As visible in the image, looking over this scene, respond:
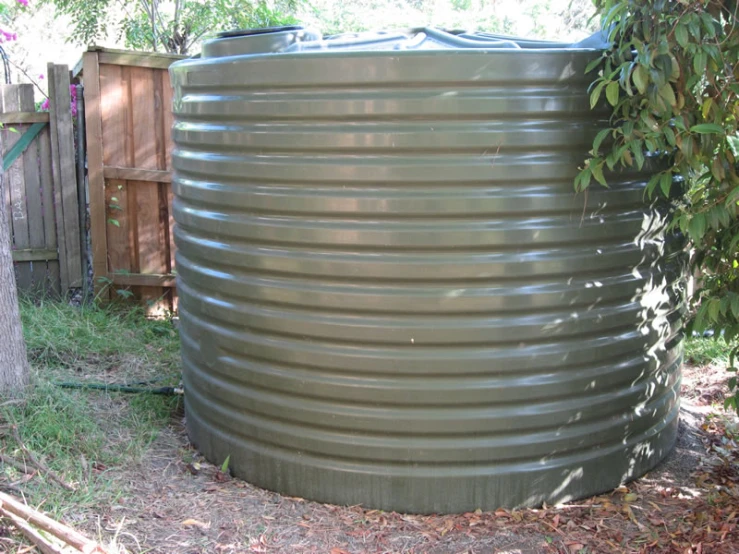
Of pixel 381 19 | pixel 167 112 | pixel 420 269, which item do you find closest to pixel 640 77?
pixel 420 269

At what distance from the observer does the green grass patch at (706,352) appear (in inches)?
193

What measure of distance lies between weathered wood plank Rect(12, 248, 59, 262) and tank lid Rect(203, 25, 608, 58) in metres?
2.95

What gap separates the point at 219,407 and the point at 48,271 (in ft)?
9.71

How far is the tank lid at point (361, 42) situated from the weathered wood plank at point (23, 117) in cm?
276

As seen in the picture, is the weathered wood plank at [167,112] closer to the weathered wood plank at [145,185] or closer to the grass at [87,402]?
the weathered wood plank at [145,185]

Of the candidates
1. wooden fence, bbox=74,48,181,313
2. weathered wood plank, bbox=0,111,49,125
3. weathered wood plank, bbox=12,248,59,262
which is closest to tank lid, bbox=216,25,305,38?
wooden fence, bbox=74,48,181,313

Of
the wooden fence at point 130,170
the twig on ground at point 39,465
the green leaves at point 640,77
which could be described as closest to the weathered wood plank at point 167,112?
the wooden fence at point 130,170

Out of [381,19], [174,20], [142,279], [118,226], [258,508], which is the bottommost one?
[258,508]

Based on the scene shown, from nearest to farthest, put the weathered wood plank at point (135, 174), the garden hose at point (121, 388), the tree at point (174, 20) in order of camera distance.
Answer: the garden hose at point (121, 388) < the weathered wood plank at point (135, 174) < the tree at point (174, 20)

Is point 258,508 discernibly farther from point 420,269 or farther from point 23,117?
point 23,117

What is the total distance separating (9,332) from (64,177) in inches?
90.6

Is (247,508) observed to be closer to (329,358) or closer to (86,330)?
(329,358)

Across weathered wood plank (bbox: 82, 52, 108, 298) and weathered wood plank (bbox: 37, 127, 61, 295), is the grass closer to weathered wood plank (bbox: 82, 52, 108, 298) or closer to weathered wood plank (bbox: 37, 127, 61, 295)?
weathered wood plank (bbox: 37, 127, 61, 295)

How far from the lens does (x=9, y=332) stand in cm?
362
